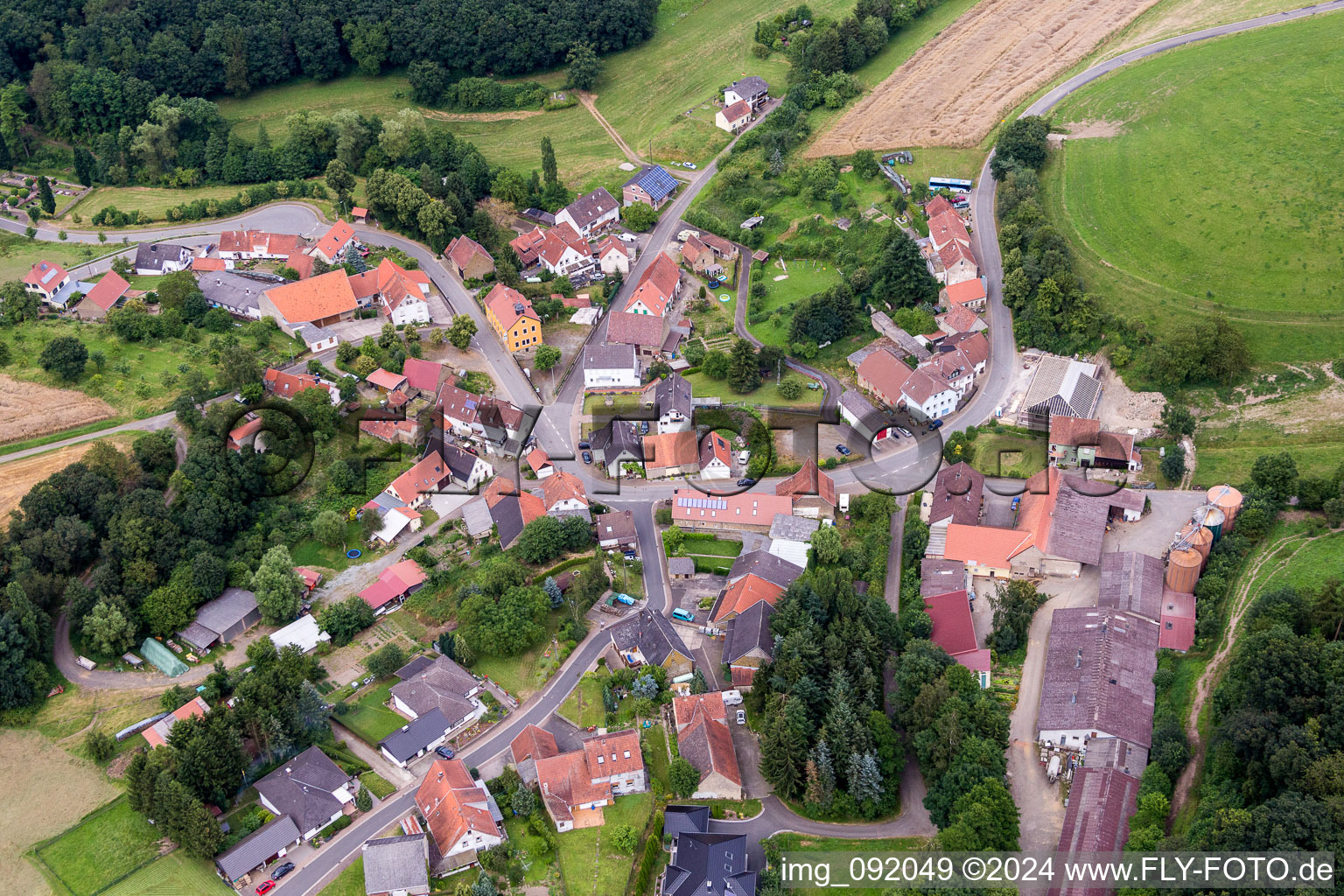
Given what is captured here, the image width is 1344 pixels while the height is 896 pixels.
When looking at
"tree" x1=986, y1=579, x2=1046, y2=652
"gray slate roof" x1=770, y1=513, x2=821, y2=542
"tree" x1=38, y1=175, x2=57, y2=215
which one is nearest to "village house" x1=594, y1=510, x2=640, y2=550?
"gray slate roof" x1=770, y1=513, x2=821, y2=542

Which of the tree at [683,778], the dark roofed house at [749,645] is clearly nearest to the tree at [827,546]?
the dark roofed house at [749,645]

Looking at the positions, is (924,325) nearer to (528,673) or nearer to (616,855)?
(528,673)

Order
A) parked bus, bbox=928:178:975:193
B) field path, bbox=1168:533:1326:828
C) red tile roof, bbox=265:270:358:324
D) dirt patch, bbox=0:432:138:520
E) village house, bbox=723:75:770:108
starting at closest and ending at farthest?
field path, bbox=1168:533:1326:828 < dirt patch, bbox=0:432:138:520 < red tile roof, bbox=265:270:358:324 < parked bus, bbox=928:178:975:193 < village house, bbox=723:75:770:108

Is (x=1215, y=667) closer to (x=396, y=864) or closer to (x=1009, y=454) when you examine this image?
(x=1009, y=454)

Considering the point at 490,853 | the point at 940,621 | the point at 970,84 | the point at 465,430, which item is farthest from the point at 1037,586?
the point at 970,84

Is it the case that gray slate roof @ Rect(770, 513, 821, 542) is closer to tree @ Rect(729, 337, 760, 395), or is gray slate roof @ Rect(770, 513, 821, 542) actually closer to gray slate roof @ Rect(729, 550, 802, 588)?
gray slate roof @ Rect(729, 550, 802, 588)

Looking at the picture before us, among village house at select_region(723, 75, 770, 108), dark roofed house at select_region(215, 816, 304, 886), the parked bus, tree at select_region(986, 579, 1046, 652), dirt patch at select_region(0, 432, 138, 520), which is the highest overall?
village house at select_region(723, 75, 770, 108)

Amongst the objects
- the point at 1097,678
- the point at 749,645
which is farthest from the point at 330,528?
the point at 1097,678
